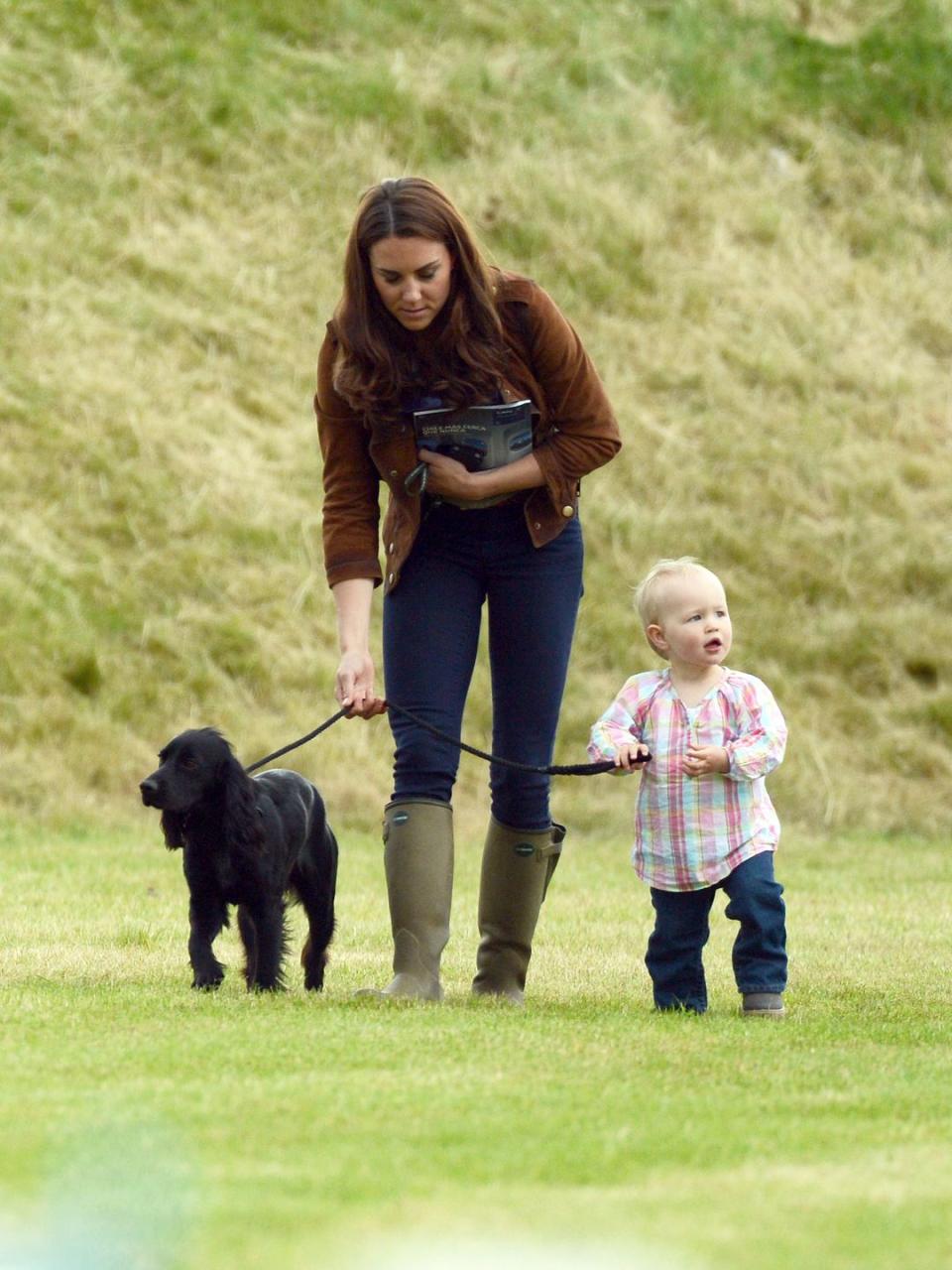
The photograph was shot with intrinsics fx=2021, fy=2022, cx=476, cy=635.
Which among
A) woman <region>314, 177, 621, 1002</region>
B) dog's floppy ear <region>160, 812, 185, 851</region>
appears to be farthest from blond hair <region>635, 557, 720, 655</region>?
dog's floppy ear <region>160, 812, 185, 851</region>

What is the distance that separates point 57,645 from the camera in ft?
41.8

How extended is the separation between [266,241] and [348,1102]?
12922 mm

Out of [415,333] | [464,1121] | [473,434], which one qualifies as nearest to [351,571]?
[473,434]

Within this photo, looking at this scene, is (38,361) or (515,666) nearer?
(515,666)

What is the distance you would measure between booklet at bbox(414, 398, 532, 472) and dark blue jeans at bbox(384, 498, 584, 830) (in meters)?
0.15

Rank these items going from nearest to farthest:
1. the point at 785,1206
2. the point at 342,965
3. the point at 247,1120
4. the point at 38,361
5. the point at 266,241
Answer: the point at 785,1206 → the point at 247,1120 → the point at 342,965 → the point at 38,361 → the point at 266,241

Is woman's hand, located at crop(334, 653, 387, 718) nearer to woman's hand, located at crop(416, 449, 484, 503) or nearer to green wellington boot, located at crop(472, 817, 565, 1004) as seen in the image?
woman's hand, located at crop(416, 449, 484, 503)

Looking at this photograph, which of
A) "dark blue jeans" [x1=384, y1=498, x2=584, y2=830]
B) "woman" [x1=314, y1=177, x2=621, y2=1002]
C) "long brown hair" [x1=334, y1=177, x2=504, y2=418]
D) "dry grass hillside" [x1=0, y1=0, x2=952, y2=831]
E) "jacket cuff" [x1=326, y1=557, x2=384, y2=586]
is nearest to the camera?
"long brown hair" [x1=334, y1=177, x2=504, y2=418]

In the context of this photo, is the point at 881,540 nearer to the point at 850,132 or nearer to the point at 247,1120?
the point at 850,132

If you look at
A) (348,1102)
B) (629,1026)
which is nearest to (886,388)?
(629,1026)

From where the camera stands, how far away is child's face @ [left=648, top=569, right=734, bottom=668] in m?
5.79

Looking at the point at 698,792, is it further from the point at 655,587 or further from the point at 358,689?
the point at 358,689

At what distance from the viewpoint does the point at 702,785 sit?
5734mm

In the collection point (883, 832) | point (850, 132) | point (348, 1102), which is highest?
point (850, 132)
